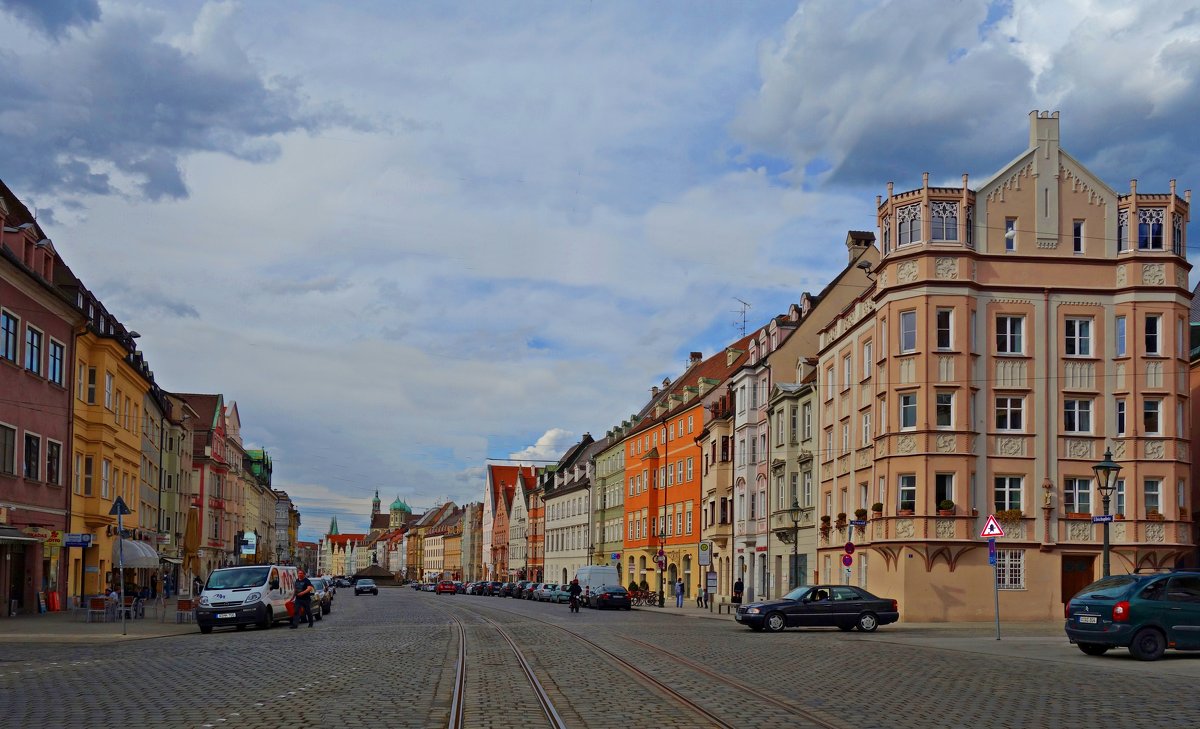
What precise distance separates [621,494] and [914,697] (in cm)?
7955

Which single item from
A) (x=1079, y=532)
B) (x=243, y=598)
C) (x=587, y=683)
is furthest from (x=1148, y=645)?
(x=243, y=598)

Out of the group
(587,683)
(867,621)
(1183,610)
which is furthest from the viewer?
(867,621)

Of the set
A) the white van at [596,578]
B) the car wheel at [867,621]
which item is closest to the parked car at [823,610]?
the car wheel at [867,621]

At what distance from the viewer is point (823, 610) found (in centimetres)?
3506

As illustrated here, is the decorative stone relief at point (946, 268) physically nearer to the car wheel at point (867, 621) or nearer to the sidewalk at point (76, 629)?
the car wheel at point (867, 621)

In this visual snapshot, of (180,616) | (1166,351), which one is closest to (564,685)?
(180,616)

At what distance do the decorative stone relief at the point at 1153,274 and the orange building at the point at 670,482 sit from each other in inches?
1246

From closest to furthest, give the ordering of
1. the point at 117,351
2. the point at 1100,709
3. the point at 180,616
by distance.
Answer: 1. the point at 1100,709
2. the point at 180,616
3. the point at 117,351

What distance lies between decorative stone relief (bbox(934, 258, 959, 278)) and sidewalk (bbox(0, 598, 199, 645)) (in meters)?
27.0

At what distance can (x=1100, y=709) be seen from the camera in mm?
14711

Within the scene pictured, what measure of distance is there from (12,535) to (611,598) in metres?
33.6

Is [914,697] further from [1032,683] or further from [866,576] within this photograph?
[866,576]

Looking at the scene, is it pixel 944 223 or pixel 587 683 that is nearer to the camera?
pixel 587 683

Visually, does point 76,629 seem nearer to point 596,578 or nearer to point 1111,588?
point 1111,588
